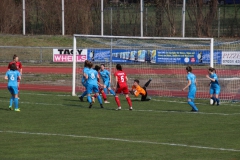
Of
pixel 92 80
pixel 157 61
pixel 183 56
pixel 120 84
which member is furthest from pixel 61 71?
pixel 120 84

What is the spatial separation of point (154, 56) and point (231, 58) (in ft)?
15.3

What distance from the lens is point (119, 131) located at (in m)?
19.3

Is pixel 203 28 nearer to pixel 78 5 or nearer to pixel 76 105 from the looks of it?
pixel 78 5

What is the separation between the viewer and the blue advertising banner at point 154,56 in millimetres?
32812

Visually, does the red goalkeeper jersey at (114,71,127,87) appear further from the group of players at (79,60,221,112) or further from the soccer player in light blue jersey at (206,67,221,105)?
the soccer player in light blue jersey at (206,67,221,105)

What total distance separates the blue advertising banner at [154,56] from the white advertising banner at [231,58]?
8.69 feet

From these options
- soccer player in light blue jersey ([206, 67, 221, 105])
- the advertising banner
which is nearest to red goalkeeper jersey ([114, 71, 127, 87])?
soccer player in light blue jersey ([206, 67, 221, 105])

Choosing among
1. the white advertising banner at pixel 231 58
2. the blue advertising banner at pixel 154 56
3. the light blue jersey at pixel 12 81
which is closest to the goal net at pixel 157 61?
the blue advertising banner at pixel 154 56

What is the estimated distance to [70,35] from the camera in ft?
171

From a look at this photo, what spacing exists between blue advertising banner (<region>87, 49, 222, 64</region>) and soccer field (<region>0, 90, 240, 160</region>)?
4.82 metres

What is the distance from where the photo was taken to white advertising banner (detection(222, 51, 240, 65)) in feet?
97.6

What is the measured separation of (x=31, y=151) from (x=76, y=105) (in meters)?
11.6

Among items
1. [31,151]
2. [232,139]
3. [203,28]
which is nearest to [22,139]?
[31,151]

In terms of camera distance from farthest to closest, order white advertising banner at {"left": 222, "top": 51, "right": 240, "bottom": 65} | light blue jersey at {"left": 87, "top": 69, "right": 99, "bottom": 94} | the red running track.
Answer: the red running track < white advertising banner at {"left": 222, "top": 51, "right": 240, "bottom": 65} < light blue jersey at {"left": 87, "top": 69, "right": 99, "bottom": 94}
